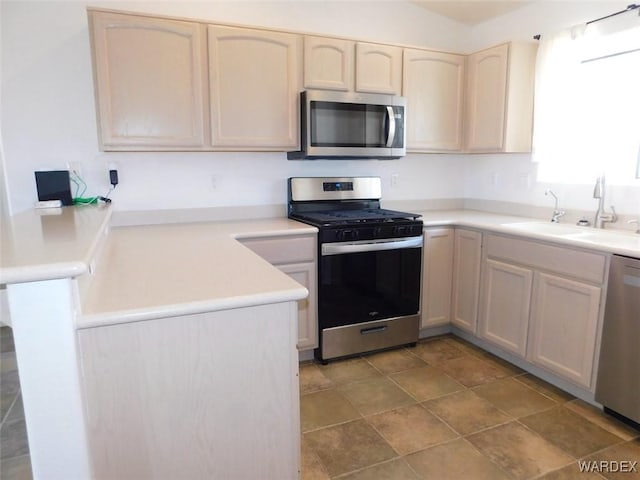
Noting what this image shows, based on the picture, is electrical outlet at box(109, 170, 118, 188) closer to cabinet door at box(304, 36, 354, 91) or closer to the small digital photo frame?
the small digital photo frame

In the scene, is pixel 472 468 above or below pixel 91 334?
below

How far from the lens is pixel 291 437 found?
1353 mm

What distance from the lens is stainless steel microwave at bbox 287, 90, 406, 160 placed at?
8.96 feet

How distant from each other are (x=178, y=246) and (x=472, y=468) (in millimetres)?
1635

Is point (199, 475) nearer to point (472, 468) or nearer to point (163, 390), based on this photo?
point (163, 390)

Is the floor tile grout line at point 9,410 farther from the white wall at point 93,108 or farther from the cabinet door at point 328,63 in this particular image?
the cabinet door at point 328,63

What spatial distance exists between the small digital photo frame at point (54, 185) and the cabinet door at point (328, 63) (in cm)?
156

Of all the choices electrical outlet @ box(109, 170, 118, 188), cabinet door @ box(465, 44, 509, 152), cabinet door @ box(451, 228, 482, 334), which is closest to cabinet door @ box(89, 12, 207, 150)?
electrical outlet @ box(109, 170, 118, 188)

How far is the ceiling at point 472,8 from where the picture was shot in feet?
10.4

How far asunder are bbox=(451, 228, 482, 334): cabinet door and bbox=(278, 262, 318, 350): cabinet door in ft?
3.59

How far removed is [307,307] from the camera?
2.69 meters

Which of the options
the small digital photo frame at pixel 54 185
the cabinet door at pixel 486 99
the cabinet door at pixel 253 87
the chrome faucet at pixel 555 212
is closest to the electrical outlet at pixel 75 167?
the small digital photo frame at pixel 54 185

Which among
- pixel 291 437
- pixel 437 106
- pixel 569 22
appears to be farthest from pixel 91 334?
pixel 569 22

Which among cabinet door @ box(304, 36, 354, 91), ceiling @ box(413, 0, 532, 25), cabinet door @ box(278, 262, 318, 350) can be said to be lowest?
cabinet door @ box(278, 262, 318, 350)
